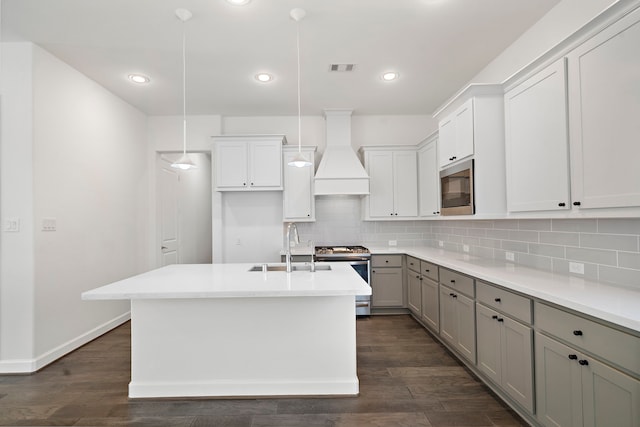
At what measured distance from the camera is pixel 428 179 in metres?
4.35

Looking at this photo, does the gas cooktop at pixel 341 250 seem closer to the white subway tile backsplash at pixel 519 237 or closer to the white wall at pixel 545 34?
the white subway tile backsplash at pixel 519 237

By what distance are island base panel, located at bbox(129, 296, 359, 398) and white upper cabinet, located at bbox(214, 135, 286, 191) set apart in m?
2.41

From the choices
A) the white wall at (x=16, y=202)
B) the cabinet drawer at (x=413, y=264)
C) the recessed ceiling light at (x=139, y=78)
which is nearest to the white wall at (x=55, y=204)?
the white wall at (x=16, y=202)

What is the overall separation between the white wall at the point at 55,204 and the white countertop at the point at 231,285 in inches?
49.4

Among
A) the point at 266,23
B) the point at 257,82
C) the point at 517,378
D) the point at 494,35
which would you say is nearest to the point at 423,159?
the point at 494,35

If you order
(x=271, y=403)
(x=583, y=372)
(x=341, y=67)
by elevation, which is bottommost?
(x=271, y=403)

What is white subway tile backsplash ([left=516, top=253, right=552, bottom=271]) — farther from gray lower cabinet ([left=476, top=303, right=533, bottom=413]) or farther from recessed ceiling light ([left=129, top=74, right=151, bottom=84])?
recessed ceiling light ([left=129, top=74, right=151, bottom=84])

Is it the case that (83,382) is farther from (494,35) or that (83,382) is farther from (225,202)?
(494,35)

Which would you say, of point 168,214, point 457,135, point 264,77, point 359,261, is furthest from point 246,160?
point 457,135

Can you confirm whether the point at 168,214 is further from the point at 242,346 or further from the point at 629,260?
the point at 629,260

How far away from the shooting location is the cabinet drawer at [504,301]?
1.98 m

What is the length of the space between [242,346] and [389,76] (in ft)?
10.2

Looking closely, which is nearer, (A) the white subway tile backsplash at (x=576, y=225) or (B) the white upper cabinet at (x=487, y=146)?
(A) the white subway tile backsplash at (x=576, y=225)

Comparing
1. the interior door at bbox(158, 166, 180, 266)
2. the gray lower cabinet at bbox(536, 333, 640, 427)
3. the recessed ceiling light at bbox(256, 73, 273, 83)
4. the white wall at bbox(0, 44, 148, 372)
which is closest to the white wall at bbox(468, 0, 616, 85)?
the gray lower cabinet at bbox(536, 333, 640, 427)
